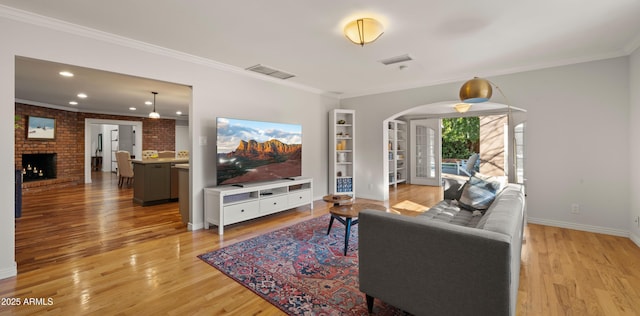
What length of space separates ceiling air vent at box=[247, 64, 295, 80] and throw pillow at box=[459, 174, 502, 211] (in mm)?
3128

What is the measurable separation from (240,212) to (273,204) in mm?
579

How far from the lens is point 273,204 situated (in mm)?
4168

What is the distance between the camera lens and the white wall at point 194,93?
2377 mm

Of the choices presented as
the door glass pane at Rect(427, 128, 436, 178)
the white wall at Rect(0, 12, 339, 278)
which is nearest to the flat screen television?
the white wall at Rect(0, 12, 339, 278)

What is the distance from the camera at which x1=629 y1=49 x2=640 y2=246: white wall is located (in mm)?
3145

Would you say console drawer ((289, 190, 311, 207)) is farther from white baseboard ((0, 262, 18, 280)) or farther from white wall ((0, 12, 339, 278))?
white baseboard ((0, 262, 18, 280))

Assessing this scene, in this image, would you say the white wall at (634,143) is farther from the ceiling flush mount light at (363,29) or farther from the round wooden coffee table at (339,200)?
the round wooden coffee table at (339,200)

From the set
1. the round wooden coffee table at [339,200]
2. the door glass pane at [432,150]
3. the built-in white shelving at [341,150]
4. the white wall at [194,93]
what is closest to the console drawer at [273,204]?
the white wall at [194,93]

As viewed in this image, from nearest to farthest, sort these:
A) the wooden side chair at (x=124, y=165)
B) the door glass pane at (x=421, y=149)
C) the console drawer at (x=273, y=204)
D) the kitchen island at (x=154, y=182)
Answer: the console drawer at (x=273, y=204) < the kitchen island at (x=154, y=182) < the wooden side chair at (x=124, y=165) < the door glass pane at (x=421, y=149)

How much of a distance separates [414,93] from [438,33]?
7.38ft

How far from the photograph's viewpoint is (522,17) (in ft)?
8.31

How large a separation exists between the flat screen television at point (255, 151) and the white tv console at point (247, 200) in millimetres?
151

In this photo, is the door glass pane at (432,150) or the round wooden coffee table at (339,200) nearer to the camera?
the round wooden coffee table at (339,200)

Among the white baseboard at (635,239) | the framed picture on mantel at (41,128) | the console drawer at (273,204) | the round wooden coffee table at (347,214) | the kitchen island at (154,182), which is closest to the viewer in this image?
the round wooden coffee table at (347,214)
